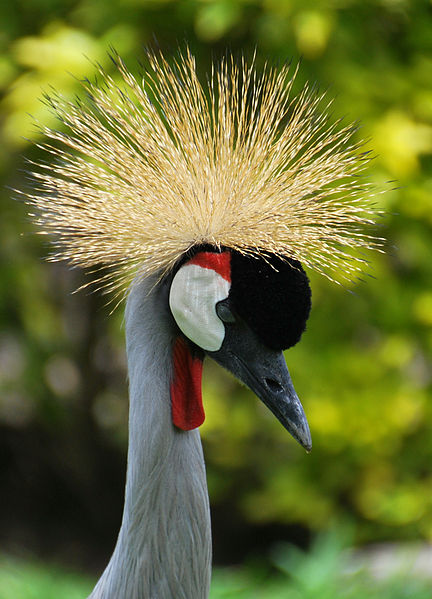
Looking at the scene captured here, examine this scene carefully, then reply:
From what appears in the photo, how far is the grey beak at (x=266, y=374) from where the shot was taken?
3.23ft

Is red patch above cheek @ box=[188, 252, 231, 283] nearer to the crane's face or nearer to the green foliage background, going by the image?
the crane's face

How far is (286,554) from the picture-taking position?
2.84m

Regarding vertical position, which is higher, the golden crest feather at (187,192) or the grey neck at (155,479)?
the golden crest feather at (187,192)

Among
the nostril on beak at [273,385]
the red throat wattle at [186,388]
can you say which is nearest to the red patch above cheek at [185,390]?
the red throat wattle at [186,388]

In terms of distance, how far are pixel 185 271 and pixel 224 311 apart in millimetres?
80

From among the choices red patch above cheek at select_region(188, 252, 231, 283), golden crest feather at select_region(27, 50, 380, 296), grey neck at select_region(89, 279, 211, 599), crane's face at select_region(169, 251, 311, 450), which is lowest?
grey neck at select_region(89, 279, 211, 599)

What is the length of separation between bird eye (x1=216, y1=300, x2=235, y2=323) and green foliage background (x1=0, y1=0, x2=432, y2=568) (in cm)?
48

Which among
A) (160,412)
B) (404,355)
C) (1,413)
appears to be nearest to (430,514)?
(404,355)

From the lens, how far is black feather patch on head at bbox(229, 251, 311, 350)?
94 cm

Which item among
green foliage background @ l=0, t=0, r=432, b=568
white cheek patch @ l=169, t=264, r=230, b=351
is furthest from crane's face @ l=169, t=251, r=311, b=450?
green foliage background @ l=0, t=0, r=432, b=568

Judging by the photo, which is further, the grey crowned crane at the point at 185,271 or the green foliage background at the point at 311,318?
the green foliage background at the point at 311,318

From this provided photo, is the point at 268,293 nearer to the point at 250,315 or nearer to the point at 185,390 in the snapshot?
the point at 250,315

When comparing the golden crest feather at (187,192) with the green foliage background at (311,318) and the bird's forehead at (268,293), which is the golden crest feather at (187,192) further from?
the green foliage background at (311,318)

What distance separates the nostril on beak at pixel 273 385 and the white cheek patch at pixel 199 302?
0.27ft
